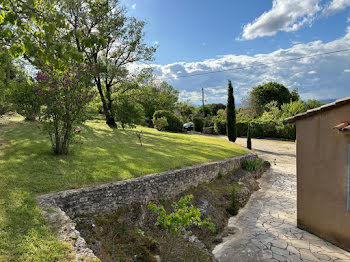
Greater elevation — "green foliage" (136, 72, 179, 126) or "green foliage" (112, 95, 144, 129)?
"green foliage" (136, 72, 179, 126)

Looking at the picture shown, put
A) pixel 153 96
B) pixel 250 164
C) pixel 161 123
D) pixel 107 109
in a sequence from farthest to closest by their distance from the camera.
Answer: pixel 161 123 → pixel 153 96 → pixel 107 109 → pixel 250 164

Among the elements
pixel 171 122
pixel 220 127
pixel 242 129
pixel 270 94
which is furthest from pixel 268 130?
pixel 270 94

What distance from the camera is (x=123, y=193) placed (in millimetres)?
6695

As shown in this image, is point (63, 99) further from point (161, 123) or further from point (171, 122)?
point (171, 122)

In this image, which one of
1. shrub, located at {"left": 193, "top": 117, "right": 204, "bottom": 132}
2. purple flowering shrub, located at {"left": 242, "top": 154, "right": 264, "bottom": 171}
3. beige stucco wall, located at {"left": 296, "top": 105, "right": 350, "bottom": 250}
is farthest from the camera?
shrub, located at {"left": 193, "top": 117, "right": 204, "bottom": 132}

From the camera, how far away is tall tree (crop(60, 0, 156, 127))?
1909 centimetres

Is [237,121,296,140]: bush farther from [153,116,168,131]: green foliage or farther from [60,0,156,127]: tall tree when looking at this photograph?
[60,0,156,127]: tall tree

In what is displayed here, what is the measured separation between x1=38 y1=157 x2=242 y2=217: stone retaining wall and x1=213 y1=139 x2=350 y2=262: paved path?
2411 millimetres

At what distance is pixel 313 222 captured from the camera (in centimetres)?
674

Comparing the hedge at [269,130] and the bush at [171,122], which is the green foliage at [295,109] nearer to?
the hedge at [269,130]

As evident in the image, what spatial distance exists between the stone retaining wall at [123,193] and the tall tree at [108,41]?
13.4 meters

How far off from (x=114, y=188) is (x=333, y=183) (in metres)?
6.29

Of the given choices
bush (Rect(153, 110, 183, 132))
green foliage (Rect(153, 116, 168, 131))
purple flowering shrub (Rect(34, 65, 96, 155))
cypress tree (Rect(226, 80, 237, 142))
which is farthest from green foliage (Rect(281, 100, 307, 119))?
purple flowering shrub (Rect(34, 65, 96, 155))

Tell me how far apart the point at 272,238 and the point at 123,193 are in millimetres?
4672
